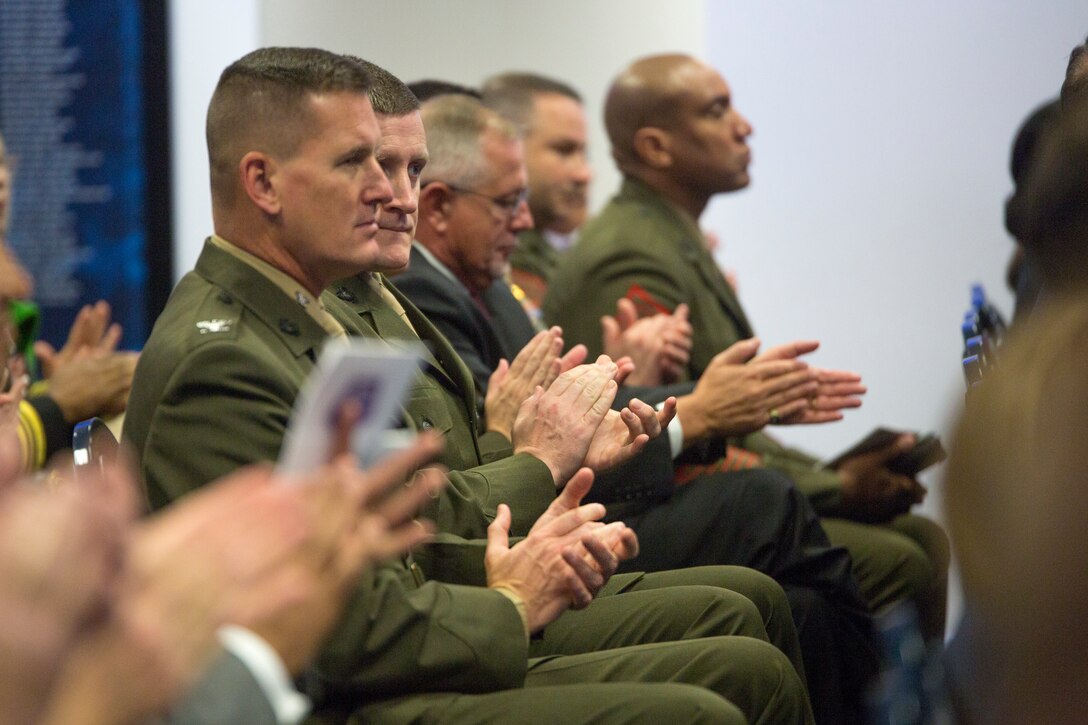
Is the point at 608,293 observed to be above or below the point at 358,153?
below

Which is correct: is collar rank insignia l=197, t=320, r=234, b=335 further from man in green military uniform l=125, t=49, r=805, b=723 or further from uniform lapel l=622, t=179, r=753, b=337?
uniform lapel l=622, t=179, r=753, b=337

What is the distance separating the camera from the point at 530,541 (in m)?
1.91

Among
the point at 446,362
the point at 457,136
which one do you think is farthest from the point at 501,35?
the point at 446,362

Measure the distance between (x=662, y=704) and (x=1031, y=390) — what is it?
646 mm

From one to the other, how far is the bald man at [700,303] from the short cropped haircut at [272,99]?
151 centimetres

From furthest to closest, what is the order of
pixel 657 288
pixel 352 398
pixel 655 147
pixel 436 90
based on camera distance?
1. pixel 655 147
2. pixel 657 288
3. pixel 436 90
4. pixel 352 398

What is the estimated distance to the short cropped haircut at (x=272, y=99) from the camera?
6.77 feet

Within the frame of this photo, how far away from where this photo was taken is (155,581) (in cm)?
111

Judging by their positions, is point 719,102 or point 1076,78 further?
point 719,102

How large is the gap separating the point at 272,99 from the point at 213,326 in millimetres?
394

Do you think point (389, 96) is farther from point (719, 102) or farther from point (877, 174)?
point (877, 174)

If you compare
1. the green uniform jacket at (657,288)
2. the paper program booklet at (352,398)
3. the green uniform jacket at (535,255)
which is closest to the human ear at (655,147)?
the green uniform jacket at (657,288)

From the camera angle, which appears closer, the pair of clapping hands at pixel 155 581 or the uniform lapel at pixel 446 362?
the pair of clapping hands at pixel 155 581

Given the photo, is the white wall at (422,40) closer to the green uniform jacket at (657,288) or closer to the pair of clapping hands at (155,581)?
the green uniform jacket at (657,288)
